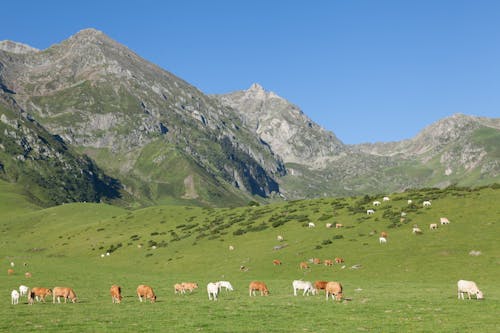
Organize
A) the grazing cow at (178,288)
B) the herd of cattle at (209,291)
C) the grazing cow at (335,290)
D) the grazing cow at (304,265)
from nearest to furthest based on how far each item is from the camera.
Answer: the herd of cattle at (209,291)
the grazing cow at (335,290)
the grazing cow at (178,288)
the grazing cow at (304,265)

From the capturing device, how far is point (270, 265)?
241ft

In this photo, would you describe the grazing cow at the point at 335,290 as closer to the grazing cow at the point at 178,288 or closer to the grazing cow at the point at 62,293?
the grazing cow at the point at 178,288

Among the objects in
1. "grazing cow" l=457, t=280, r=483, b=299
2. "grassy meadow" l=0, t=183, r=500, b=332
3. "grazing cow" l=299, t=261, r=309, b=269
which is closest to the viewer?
"grassy meadow" l=0, t=183, r=500, b=332

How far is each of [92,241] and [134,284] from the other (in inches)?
2917

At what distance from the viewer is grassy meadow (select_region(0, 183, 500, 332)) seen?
29.7m

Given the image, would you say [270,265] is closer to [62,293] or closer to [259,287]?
[259,287]

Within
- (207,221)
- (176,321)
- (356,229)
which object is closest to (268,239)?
(356,229)

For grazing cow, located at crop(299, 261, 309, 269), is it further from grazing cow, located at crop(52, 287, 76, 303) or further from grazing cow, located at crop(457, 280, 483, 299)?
grazing cow, located at crop(52, 287, 76, 303)

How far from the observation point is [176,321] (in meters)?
29.7

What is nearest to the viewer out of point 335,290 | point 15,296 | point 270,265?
point 335,290

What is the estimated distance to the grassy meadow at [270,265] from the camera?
97.5ft

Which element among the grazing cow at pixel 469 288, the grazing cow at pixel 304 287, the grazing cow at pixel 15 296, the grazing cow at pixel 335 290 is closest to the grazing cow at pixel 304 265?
the grazing cow at pixel 304 287

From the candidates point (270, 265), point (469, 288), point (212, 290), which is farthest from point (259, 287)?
point (270, 265)

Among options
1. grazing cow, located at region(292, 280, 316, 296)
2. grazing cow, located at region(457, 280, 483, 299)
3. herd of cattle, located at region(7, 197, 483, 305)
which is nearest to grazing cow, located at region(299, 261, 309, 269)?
herd of cattle, located at region(7, 197, 483, 305)
